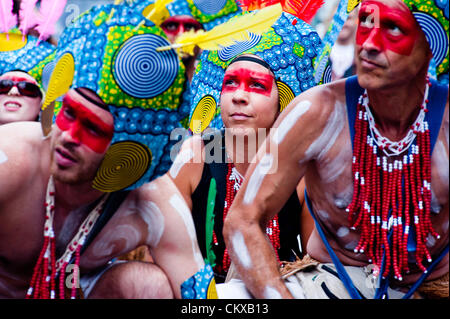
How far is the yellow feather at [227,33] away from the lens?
1.94 m

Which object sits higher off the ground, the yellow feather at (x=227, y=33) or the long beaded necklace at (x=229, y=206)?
the yellow feather at (x=227, y=33)

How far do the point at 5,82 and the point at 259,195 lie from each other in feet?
3.72

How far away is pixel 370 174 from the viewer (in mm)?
1885

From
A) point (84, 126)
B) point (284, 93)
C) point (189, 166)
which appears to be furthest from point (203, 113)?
point (84, 126)

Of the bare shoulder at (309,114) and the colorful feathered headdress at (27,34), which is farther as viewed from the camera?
the colorful feathered headdress at (27,34)

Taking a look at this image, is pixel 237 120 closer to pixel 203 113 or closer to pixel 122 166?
pixel 203 113

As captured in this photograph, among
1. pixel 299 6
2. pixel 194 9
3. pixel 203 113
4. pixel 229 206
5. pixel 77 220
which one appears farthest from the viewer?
pixel 299 6

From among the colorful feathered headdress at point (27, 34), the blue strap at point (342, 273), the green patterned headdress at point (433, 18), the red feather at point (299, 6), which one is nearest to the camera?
the green patterned headdress at point (433, 18)

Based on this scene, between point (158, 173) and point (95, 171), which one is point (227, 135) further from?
point (95, 171)

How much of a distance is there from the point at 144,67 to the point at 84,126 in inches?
9.7

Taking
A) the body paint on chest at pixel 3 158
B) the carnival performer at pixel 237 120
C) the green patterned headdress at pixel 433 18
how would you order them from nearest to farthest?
1. the green patterned headdress at pixel 433 18
2. the body paint on chest at pixel 3 158
3. the carnival performer at pixel 237 120

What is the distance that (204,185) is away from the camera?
2.60 metres

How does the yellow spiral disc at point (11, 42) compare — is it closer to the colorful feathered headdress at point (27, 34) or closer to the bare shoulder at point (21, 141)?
the colorful feathered headdress at point (27, 34)

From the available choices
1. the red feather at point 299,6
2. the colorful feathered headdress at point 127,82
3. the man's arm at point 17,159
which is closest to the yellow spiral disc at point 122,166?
the colorful feathered headdress at point 127,82
